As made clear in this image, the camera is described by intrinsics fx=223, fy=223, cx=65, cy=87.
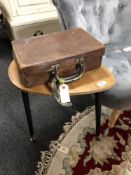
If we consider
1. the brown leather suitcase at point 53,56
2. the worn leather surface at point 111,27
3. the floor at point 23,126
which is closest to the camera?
the brown leather suitcase at point 53,56

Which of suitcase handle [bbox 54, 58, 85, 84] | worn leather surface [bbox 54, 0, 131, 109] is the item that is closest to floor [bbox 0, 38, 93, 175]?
worn leather surface [bbox 54, 0, 131, 109]

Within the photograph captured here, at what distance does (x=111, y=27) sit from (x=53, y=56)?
0.63 meters

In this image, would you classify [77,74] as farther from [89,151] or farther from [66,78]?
[89,151]

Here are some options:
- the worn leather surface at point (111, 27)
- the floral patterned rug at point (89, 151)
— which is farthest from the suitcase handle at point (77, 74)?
the floral patterned rug at point (89, 151)

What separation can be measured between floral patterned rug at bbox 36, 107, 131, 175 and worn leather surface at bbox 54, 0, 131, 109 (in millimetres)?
244

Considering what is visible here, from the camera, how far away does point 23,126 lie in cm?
133

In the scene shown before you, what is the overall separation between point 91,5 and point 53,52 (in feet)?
1.75

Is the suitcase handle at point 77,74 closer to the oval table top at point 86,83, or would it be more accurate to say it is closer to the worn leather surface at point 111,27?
the oval table top at point 86,83

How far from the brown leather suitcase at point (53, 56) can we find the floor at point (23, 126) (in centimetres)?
48

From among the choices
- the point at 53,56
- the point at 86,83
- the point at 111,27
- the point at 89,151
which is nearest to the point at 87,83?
the point at 86,83

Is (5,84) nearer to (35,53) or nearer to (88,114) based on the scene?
(88,114)

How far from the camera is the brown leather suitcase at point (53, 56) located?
2.73 feet

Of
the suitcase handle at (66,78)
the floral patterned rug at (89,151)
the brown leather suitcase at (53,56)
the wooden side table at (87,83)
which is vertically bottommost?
the floral patterned rug at (89,151)

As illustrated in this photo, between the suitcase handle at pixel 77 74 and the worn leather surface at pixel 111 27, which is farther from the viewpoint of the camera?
the worn leather surface at pixel 111 27
